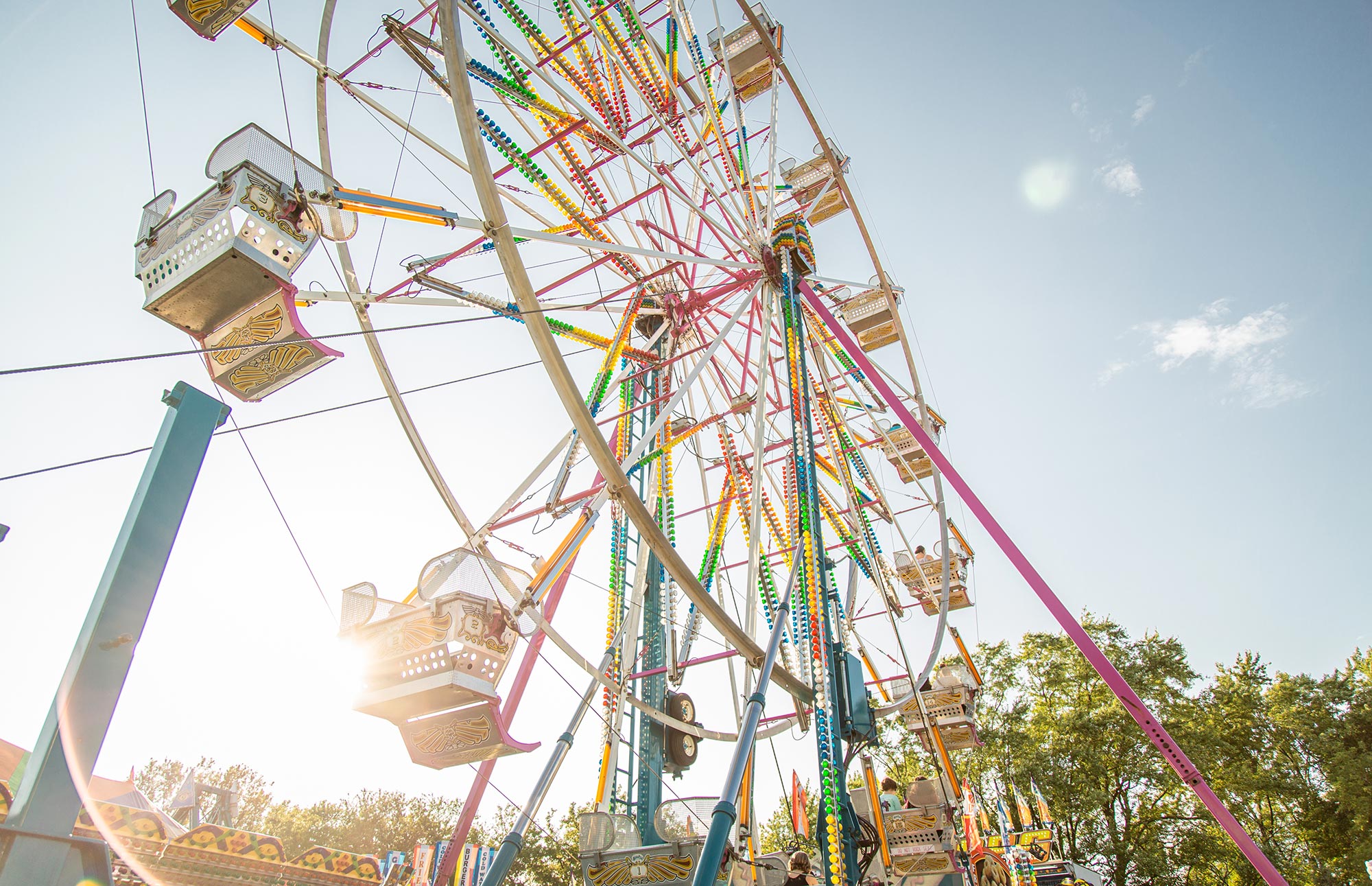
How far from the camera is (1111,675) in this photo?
5.88 metres

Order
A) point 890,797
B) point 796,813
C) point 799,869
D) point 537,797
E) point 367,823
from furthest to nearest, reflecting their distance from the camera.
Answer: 1. point 367,823
2. point 796,813
3. point 890,797
4. point 799,869
5. point 537,797

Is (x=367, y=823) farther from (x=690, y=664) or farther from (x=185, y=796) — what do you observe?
(x=690, y=664)

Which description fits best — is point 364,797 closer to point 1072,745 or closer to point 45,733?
point 1072,745

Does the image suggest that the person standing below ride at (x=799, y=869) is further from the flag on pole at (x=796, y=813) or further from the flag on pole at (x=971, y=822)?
the flag on pole at (x=971, y=822)

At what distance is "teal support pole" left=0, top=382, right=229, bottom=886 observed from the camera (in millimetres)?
2137

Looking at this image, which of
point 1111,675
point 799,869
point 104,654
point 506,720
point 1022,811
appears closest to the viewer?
point 104,654

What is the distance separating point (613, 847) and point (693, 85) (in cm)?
930

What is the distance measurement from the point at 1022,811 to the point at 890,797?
1325cm

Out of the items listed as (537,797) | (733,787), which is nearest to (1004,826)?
(537,797)

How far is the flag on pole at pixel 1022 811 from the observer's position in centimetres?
2122

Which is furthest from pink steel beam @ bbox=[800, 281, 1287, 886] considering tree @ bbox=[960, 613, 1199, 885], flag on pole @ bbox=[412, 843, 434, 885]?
tree @ bbox=[960, 613, 1199, 885]

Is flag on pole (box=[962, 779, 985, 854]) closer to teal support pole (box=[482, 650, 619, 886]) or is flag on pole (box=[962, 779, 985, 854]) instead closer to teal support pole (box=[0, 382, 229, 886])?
teal support pole (box=[482, 650, 619, 886])

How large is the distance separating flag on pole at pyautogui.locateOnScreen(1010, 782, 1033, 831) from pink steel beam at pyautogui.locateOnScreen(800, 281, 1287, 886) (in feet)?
55.3

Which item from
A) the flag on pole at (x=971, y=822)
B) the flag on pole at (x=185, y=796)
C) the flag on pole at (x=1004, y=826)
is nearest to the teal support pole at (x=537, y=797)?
the flag on pole at (x=971, y=822)
